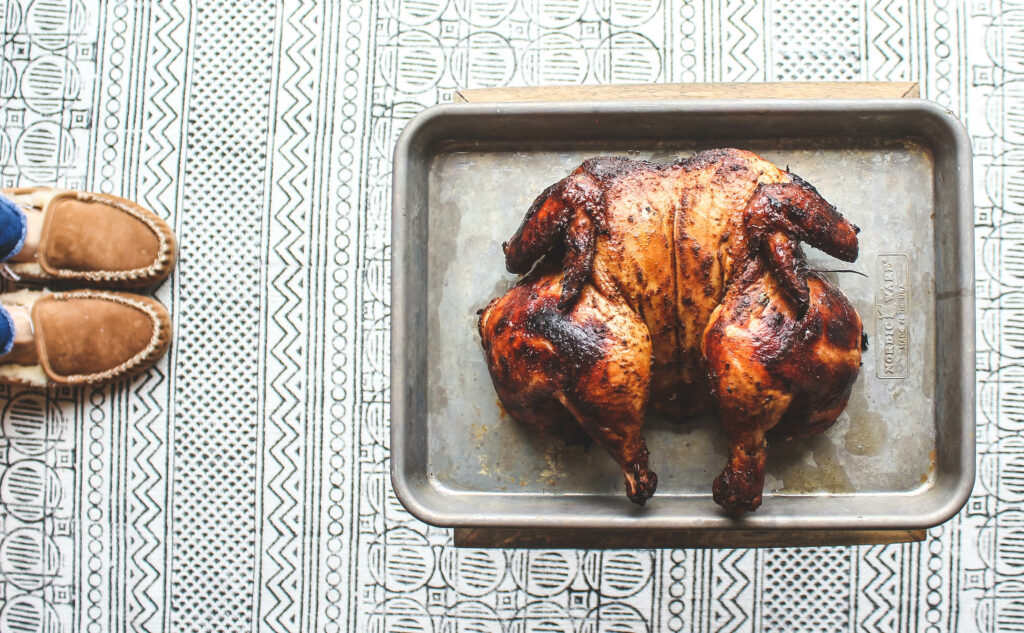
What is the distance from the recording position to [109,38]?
1813mm

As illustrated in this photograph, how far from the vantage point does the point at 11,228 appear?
64.6 inches

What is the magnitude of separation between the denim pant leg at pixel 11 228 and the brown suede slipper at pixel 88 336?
0.12 m

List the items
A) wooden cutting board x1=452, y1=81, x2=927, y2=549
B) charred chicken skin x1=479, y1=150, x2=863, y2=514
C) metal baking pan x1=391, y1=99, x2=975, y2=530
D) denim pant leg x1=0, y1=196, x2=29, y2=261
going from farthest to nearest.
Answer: denim pant leg x1=0, y1=196, x2=29, y2=261
wooden cutting board x1=452, y1=81, x2=927, y2=549
metal baking pan x1=391, y1=99, x2=975, y2=530
charred chicken skin x1=479, y1=150, x2=863, y2=514

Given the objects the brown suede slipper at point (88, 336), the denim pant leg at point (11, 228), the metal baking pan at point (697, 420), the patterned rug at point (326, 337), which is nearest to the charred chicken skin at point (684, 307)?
the metal baking pan at point (697, 420)

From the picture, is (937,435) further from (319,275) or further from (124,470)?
(124,470)

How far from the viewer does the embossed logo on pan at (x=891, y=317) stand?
4.58ft

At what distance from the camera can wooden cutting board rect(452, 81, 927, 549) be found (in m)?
1.45

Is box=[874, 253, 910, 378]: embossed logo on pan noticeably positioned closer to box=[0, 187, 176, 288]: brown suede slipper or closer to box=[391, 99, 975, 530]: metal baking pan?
box=[391, 99, 975, 530]: metal baking pan

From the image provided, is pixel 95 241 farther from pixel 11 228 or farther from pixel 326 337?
pixel 326 337

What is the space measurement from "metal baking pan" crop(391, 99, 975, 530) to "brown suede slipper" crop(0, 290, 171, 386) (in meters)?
0.74

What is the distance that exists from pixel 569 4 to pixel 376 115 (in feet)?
1.71

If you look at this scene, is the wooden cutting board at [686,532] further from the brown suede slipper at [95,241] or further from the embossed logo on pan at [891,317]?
the brown suede slipper at [95,241]

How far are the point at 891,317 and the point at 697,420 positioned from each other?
0.41 metres

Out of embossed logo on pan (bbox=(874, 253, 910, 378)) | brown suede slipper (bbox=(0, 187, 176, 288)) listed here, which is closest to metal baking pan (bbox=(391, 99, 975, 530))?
embossed logo on pan (bbox=(874, 253, 910, 378))
